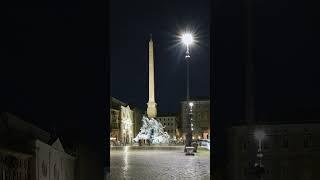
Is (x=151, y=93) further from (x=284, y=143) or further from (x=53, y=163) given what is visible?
(x=53, y=163)

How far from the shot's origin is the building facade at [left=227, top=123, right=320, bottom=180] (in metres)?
14.5

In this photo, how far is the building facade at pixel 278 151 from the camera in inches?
571

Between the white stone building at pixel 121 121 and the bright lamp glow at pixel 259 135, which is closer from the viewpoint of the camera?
the bright lamp glow at pixel 259 135

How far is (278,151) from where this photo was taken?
15039mm

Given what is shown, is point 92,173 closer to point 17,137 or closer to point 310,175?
point 17,137

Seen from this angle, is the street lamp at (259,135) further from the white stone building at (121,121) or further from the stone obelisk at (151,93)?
the white stone building at (121,121)

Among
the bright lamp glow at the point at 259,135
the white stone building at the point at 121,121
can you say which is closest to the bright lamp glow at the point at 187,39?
the bright lamp glow at the point at 259,135

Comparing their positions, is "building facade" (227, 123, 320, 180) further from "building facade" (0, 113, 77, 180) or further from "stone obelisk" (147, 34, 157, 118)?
Answer: "stone obelisk" (147, 34, 157, 118)

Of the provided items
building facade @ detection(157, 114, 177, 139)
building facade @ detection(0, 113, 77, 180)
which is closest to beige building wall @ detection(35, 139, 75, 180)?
building facade @ detection(0, 113, 77, 180)

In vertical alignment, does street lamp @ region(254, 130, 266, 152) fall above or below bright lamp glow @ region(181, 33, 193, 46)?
below

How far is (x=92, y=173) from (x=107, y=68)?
2.82 metres

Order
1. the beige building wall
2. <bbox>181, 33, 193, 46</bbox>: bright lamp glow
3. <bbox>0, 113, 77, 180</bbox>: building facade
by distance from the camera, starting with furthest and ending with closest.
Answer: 1. <bbox>181, 33, 193, 46</bbox>: bright lamp glow
2. the beige building wall
3. <bbox>0, 113, 77, 180</bbox>: building facade

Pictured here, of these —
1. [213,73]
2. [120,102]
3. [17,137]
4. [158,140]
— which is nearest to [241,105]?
[213,73]

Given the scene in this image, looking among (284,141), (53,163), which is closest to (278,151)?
(284,141)
